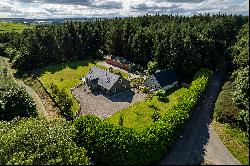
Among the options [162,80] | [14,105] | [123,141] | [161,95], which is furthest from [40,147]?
[162,80]

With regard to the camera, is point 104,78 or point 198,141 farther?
point 104,78

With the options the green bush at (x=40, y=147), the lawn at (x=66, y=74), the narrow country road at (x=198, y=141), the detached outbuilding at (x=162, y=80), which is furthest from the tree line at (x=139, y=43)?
the green bush at (x=40, y=147)

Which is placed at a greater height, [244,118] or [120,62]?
[244,118]

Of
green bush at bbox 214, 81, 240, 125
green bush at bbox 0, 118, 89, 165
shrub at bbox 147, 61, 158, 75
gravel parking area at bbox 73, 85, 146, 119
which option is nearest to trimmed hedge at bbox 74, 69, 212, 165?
green bush at bbox 0, 118, 89, 165

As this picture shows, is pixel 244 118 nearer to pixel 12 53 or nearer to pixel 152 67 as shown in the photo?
pixel 152 67

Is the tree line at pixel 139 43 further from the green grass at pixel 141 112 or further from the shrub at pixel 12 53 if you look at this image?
the green grass at pixel 141 112

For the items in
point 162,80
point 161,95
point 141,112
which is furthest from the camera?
point 162,80

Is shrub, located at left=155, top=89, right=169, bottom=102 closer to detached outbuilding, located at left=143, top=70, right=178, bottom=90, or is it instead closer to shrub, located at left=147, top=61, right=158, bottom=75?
detached outbuilding, located at left=143, top=70, right=178, bottom=90
